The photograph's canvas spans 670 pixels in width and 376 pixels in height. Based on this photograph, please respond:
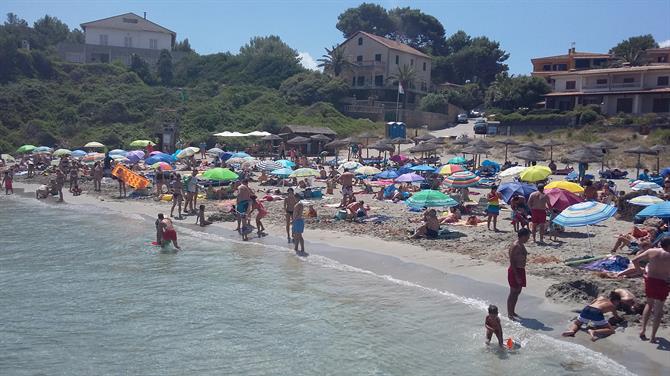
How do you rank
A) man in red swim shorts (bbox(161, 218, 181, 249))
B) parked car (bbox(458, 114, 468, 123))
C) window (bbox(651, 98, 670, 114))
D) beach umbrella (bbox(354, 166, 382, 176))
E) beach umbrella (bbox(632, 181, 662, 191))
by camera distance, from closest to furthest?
1. man in red swim shorts (bbox(161, 218, 181, 249))
2. beach umbrella (bbox(632, 181, 662, 191))
3. beach umbrella (bbox(354, 166, 382, 176))
4. window (bbox(651, 98, 670, 114))
5. parked car (bbox(458, 114, 468, 123))

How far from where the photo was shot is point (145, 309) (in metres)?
11.2

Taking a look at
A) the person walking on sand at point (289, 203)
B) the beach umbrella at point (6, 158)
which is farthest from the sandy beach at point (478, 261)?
the beach umbrella at point (6, 158)

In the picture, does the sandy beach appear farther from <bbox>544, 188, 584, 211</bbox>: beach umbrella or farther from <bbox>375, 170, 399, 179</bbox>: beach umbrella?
<bbox>375, 170, 399, 179</bbox>: beach umbrella

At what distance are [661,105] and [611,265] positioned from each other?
125ft

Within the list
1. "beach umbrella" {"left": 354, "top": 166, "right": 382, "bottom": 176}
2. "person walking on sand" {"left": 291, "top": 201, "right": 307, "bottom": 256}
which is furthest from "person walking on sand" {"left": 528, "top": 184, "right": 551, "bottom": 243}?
"beach umbrella" {"left": 354, "top": 166, "right": 382, "bottom": 176}

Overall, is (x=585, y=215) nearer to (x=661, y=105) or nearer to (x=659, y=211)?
(x=659, y=211)

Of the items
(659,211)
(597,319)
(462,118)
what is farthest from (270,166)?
(462,118)

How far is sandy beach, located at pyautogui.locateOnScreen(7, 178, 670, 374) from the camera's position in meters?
8.73

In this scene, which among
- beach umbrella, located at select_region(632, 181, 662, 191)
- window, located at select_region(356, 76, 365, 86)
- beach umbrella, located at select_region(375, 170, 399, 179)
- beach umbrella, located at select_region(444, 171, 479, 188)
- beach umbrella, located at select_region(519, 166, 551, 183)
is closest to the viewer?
beach umbrella, located at select_region(519, 166, 551, 183)

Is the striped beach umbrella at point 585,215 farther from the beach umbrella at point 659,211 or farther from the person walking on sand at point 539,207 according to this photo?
the person walking on sand at point 539,207

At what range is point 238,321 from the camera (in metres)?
10.4

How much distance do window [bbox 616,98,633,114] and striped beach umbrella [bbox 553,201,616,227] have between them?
38104mm

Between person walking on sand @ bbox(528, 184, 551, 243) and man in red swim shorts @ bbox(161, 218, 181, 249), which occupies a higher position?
person walking on sand @ bbox(528, 184, 551, 243)

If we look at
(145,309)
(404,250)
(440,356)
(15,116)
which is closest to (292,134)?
(15,116)
